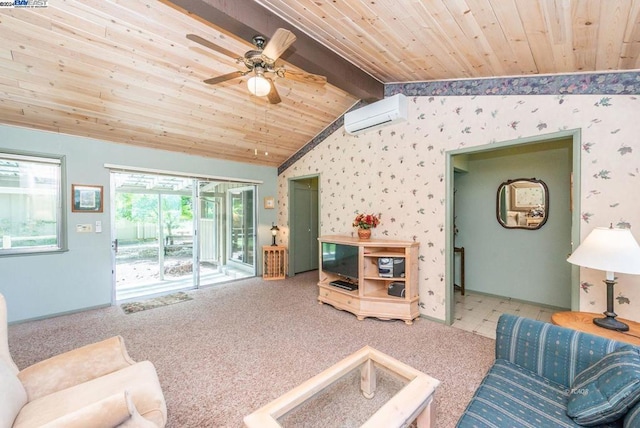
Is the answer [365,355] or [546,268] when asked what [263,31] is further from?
[546,268]

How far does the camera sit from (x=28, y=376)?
1431 mm

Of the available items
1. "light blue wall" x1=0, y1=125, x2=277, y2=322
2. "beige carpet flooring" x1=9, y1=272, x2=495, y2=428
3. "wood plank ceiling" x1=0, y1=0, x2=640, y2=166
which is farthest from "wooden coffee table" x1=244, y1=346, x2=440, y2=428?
"light blue wall" x1=0, y1=125, x2=277, y2=322

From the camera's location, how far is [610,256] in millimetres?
1768

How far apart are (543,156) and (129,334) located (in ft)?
19.5

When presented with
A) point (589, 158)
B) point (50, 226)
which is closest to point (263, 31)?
point (589, 158)

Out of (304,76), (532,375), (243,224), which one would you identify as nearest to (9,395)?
(304,76)

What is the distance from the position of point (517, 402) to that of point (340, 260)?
8.60ft

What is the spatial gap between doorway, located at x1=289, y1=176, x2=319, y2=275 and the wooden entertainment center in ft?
6.94

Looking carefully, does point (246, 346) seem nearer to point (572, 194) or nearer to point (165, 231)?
point (165, 231)

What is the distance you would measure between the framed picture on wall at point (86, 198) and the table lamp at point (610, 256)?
5523 millimetres

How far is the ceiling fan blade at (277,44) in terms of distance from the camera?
1.73 meters

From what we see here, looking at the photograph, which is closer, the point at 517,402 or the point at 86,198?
the point at 517,402

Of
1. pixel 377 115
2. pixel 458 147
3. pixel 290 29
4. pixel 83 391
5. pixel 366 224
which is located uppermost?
pixel 290 29

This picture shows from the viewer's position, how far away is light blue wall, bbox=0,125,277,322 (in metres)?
3.29
